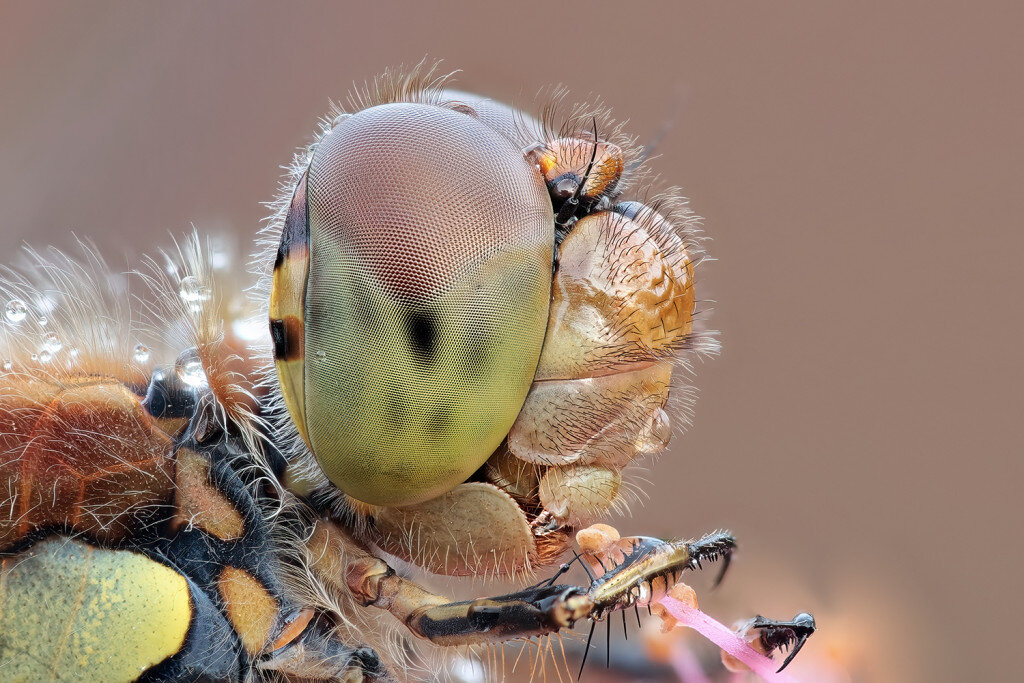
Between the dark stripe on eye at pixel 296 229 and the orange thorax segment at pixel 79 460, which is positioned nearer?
the dark stripe on eye at pixel 296 229

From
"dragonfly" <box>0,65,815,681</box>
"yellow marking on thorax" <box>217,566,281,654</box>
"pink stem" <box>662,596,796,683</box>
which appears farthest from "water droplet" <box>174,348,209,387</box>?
"pink stem" <box>662,596,796,683</box>

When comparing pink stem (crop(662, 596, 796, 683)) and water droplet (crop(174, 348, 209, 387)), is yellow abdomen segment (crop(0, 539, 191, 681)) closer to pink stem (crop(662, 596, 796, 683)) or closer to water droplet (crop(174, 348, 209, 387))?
water droplet (crop(174, 348, 209, 387))

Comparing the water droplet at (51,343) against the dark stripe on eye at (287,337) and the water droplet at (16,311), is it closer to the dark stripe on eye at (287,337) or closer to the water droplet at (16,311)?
the water droplet at (16,311)

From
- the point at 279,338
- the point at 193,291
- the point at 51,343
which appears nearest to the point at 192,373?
the point at 193,291

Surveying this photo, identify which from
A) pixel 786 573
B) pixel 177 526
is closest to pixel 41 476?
pixel 177 526

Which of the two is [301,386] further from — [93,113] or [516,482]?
[93,113]

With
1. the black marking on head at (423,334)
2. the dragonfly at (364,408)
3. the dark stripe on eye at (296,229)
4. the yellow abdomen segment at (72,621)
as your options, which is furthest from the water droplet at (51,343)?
the black marking on head at (423,334)

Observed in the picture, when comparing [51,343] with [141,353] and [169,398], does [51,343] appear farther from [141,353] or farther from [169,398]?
[169,398]
